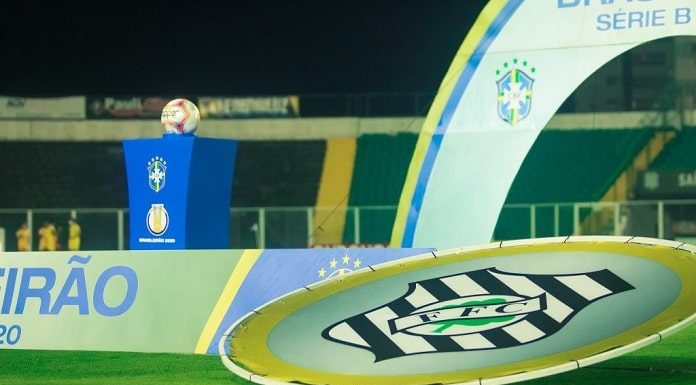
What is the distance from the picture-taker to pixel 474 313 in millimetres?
6098

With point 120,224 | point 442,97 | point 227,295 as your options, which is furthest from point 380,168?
point 227,295

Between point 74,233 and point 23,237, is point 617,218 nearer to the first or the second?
point 74,233

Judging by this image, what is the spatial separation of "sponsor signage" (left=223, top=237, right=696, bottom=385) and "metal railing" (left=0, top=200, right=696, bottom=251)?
1263cm

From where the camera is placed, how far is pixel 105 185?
27594mm

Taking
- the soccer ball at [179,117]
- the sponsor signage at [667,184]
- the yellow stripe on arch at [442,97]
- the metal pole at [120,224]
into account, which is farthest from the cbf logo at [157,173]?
the sponsor signage at [667,184]

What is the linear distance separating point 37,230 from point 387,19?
39.3 ft

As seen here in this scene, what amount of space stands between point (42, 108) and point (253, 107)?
5.08 metres

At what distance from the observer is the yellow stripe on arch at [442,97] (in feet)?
39.4

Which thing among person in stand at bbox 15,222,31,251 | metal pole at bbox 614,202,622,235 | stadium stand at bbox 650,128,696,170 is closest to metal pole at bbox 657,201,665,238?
metal pole at bbox 614,202,622,235

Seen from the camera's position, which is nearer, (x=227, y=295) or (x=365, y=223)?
(x=227, y=295)

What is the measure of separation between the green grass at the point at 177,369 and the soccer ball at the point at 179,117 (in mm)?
2074

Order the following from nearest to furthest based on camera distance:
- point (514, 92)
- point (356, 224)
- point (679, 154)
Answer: point (514, 92) < point (356, 224) < point (679, 154)

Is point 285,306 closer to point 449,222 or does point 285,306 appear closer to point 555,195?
point 449,222

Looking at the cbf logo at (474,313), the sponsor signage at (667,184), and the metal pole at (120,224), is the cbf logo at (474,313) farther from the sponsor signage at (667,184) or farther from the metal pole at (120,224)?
the sponsor signage at (667,184)
